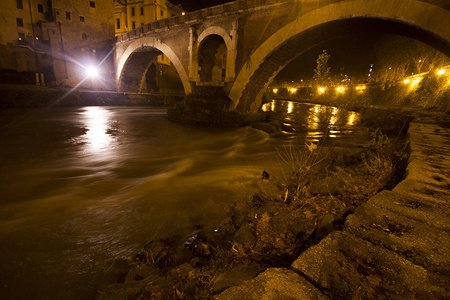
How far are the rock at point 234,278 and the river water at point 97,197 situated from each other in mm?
1290

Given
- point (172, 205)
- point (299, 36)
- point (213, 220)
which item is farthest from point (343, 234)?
point (299, 36)

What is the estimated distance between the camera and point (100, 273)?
215 cm

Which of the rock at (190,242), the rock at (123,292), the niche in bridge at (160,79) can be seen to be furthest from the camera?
the niche in bridge at (160,79)

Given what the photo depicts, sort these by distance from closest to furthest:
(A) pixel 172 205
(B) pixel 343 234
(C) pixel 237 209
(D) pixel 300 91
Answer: (B) pixel 343 234 < (C) pixel 237 209 < (A) pixel 172 205 < (D) pixel 300 91

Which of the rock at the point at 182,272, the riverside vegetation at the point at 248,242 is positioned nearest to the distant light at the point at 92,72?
the riverside vegetation at the point at 248,242

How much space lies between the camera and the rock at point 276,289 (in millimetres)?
1035

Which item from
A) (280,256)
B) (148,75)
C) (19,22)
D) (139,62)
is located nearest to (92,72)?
(148,75)

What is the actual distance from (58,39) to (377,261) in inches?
1426

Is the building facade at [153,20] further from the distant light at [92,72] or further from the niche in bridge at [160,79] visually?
the distant light at [92,72]

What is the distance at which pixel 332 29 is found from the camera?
8.41 meters

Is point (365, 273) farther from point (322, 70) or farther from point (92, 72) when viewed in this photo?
point (92, 72)

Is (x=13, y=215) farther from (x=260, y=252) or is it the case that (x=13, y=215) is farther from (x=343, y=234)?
(x=343, y=234)

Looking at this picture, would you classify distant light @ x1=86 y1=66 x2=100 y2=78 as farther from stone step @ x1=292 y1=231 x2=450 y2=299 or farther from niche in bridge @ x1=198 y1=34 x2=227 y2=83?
stone step @ x1=292 y1=231 x2=450 y2=299

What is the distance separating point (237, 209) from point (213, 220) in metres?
0.40
